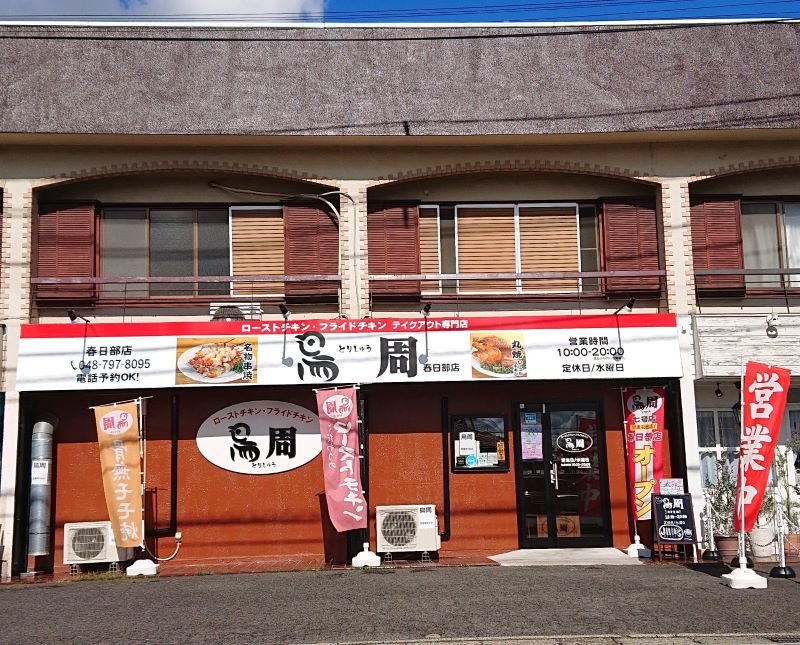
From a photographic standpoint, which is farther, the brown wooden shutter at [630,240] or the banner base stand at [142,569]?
the brown wooden shutter at [630,240]

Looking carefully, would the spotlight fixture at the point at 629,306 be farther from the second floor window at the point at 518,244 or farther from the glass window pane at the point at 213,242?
the glass window pane at the point at 213,242

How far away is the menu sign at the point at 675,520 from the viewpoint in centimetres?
1418

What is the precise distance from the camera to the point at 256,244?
52.5 ft

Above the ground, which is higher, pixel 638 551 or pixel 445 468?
pixel 445 468

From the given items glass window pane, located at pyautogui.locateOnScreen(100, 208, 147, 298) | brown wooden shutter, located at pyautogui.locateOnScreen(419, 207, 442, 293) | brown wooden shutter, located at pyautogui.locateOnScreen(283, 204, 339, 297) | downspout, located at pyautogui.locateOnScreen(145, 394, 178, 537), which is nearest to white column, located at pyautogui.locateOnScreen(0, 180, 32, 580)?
glass window pane, located at pyautogui.locateOnScreen(100, 208, 147, 298)

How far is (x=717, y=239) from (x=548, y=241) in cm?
294

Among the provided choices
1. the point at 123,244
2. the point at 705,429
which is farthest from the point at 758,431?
the point at 123,244

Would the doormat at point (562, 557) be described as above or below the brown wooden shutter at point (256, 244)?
below

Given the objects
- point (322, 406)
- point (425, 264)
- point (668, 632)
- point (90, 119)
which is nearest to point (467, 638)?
point (668, 632)

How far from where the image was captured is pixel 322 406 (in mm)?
14180

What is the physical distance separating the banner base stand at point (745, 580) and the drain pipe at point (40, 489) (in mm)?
10393

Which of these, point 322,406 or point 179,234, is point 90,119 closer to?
point 179,234

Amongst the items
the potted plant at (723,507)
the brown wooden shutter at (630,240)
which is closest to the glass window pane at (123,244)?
the brown wooden shutter at (630,240)

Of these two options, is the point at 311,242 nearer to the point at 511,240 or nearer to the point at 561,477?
the point at 511,240
